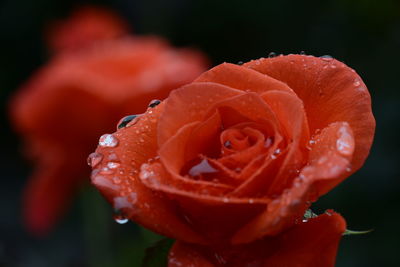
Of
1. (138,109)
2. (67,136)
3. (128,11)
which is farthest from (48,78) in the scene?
(128,11)

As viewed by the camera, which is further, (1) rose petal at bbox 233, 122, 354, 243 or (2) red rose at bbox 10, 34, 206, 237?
(2) red rose at bbox 10, 34, 206, 237

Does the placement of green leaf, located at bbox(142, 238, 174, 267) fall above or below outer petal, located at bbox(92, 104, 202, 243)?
below

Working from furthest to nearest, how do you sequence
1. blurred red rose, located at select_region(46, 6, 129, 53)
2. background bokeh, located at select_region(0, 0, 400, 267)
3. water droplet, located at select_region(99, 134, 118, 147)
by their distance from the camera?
blurred red rose, located at select_region(46, 6, 129, 53)
background bokeh, located at select_region(0, 0, 400, 267)
water droplet, located at select_region(99, 134, 118, 147)

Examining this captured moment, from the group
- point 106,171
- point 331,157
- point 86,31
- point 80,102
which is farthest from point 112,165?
point 86,31

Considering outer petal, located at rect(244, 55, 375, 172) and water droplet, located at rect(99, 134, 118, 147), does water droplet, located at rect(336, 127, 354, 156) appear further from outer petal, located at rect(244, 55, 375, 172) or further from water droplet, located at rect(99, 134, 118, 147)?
water droplet, located at rect(99, 134, 118, 147)

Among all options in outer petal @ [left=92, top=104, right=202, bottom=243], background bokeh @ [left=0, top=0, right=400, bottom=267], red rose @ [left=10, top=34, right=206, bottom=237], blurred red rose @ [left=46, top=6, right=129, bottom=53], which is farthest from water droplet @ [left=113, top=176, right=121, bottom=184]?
blurred red rose @ [left=46, top=6, right=129, bottom=53]

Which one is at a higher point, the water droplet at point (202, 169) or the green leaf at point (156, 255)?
the water droplet at point (202, 169)

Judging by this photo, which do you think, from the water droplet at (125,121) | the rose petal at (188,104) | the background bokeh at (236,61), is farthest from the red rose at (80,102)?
the rose petal at (188,104)

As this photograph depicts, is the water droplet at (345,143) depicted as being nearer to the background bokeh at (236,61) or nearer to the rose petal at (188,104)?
the rose petal at (188,104)
